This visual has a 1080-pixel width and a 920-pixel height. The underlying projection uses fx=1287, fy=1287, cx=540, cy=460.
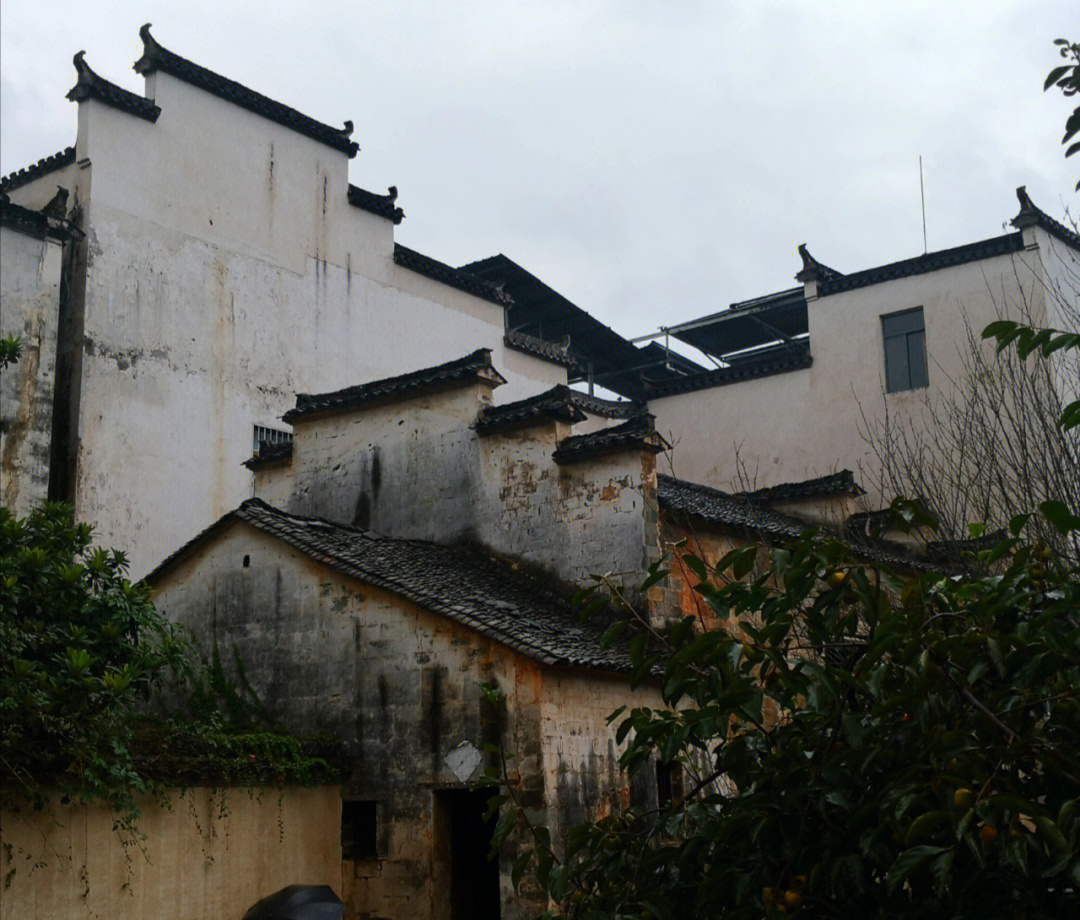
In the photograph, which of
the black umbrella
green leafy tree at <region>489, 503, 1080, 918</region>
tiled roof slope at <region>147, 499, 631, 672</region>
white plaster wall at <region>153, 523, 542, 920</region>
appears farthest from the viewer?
tiled roof slope at <region>147, 499, 631, 672</region>

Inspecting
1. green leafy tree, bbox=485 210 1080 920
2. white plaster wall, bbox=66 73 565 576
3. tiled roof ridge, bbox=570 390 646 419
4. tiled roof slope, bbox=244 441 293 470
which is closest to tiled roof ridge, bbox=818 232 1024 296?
tiled roof ridge, bbox=570 390 646 419

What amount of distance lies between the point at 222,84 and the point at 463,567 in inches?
412

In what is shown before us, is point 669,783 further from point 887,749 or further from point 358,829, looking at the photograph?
point 887,749

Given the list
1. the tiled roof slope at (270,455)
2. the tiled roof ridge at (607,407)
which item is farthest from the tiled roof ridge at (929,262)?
the tiled roof slope at (270,455)

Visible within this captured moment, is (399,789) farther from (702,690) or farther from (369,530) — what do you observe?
(702,690)

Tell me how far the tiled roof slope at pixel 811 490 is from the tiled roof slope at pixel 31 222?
37.3ft

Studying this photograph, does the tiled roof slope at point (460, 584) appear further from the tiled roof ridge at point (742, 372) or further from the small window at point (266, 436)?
the tiled roof ridge at point (742, 372)

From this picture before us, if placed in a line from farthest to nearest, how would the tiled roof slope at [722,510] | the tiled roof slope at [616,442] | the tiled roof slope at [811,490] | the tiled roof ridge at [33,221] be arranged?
the tiled roof slope at [811,490]
the tiled roof ridge at [33,221]
the tiled roof slope at [722,510]
the tiled roof slope at [616,442]

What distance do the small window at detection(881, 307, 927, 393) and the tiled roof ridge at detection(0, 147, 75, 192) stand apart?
A: 1471 cm

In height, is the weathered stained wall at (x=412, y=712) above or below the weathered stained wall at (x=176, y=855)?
above

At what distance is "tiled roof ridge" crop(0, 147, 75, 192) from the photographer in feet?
65.1

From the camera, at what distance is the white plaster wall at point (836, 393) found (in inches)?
910

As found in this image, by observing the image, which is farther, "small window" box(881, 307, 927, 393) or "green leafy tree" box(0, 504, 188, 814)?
"small window" box(881, 307, 927, 393)

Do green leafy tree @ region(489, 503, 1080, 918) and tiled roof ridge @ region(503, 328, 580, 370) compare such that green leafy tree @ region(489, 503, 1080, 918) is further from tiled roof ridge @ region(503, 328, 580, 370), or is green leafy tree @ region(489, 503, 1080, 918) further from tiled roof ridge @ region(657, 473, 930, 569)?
tiled roof ridge @ region(503, 328, 580, 370)
